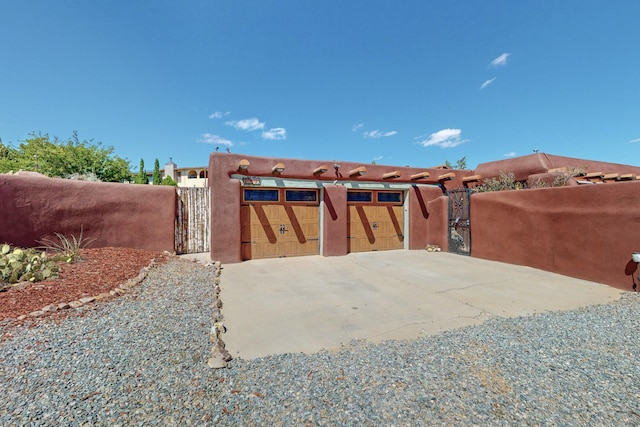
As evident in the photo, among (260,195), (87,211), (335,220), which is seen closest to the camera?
(87,211)

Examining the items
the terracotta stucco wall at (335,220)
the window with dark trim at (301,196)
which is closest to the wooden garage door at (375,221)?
the terracotta stucco wall at (335,220)

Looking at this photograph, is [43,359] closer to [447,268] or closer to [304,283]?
[304,283]

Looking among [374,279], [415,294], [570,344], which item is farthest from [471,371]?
[374,279]

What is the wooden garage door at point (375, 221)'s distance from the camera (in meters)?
10.1

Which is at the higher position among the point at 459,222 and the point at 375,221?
the point at 375,221

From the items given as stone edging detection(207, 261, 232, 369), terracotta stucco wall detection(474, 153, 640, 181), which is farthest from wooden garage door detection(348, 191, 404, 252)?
stone edging detection(207, 261, 232, 369)

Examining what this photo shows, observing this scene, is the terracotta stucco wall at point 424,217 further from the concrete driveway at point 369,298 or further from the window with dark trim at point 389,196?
the concrete driveway at point 369,298

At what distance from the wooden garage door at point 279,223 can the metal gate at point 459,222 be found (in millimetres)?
5539

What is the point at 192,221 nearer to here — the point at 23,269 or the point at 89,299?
the point at 23,269

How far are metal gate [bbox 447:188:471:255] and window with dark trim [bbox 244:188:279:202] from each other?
23.2 ft

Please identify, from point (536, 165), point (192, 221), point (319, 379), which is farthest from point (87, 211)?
point (536, 165)

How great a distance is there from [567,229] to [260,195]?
8898 mm

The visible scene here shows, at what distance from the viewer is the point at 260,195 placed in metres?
8.77

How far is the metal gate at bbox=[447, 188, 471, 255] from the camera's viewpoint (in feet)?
31.9
